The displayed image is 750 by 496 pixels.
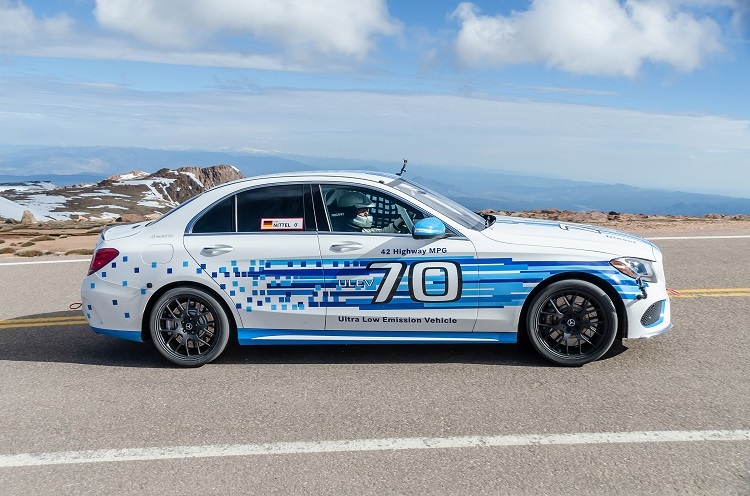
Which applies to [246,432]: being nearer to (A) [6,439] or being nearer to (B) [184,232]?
(A) [6,439]

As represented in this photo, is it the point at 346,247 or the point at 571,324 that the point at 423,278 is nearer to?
the point at 346,247

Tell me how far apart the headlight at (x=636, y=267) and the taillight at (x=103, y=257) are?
163 inches

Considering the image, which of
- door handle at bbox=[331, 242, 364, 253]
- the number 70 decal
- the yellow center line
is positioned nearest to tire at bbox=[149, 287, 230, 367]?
door handle at bbox=[331, 242, 364, 253]

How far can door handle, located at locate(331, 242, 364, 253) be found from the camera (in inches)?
219

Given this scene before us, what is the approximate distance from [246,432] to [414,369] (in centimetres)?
162

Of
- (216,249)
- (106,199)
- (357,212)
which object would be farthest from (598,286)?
(106,199)

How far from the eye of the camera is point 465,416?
4.59 metres

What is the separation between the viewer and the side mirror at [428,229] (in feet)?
17.6

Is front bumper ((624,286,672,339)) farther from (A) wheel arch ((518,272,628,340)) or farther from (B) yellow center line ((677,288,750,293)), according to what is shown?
(B) yellow center line ((677,288,750,293))

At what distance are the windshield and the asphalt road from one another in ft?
3.72

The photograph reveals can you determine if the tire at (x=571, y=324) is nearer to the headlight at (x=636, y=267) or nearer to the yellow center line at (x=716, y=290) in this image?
the headlight at (x=636, y=267)

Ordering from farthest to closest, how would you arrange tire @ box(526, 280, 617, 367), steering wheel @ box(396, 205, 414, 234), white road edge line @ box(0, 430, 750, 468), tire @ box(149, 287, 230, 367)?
tire @ box(149, 287, 230, 367) → steering wheel @ box(396, 205, 414, 234) → tire @ box(526, 280, 617, 367) → white road edge line @ box(0, 430, 750, 468)

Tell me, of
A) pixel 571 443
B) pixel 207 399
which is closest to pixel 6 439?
pixel 207 399

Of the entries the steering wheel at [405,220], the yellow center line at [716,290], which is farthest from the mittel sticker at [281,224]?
the yellow center line at [716,290]
